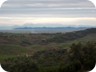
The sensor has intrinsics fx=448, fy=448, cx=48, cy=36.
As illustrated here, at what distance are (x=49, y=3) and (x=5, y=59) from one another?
3.35 ft

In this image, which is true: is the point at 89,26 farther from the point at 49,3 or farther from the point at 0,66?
the point at 0,66

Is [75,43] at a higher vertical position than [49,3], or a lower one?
lower

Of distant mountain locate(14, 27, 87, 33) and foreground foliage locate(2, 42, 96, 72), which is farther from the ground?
distant mountain locate(14, 27, 87, 33)

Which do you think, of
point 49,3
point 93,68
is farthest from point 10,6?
point 93,68

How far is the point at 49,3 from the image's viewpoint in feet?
21.1

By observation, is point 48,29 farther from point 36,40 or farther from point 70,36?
point 70,36

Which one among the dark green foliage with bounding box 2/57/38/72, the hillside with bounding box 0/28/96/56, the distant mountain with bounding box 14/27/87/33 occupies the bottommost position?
the dark green foliage with bounding box 2/57/38/72

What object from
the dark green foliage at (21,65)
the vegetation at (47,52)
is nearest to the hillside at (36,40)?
the vegetation at (47,52)

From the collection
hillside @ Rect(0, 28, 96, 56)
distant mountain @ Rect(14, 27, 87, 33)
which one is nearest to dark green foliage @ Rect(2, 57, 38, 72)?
hillside @ Rect(0, 28, 96, 56)

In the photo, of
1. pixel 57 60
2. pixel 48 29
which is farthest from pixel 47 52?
pixel 48 29

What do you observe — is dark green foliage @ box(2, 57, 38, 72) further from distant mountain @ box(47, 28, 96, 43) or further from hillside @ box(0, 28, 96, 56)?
distant mountain @ box(47, 28, 96, 43)

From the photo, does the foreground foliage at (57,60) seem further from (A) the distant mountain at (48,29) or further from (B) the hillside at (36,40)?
(A) the distant mountain at (48,29)

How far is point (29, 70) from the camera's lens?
21.2 ft

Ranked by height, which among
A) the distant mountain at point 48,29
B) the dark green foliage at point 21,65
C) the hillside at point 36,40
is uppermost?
the distant mountain at point 48,29
